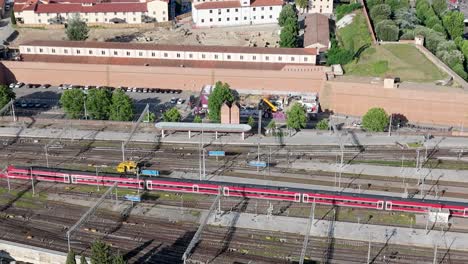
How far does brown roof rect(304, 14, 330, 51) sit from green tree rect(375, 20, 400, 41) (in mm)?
9386

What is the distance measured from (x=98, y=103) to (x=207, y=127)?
1764cm

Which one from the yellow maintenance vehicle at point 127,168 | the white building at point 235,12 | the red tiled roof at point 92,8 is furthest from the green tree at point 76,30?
the yellow maintenance vehicle at point 127,168

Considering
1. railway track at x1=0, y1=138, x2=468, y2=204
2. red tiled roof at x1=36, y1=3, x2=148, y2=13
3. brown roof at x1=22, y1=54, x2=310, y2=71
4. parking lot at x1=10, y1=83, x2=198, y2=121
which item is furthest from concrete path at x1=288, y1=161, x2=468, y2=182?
red tiled roof at x1=36, y1=3, x2=148, y2=13

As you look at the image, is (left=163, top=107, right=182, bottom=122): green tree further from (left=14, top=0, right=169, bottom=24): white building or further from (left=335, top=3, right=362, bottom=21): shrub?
(left=335, top=3, right=362, bottom=21): shrub

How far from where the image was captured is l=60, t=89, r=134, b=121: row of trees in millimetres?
80312

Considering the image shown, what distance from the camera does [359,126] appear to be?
80.9 m

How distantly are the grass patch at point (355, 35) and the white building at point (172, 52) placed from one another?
10871 millimetres

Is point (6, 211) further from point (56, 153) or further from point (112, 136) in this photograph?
point (112, 136)

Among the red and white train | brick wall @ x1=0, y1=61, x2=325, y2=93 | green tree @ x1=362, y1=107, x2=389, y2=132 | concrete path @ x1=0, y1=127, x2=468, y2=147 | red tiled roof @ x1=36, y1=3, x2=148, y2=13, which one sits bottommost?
the red and white train

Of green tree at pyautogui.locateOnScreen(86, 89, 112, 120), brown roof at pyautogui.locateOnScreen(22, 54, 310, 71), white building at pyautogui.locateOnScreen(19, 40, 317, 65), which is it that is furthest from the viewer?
brown roof at pyautogui.locateOnScreen(22, 54, 310, 71)

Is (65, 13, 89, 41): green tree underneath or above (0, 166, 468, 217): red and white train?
above

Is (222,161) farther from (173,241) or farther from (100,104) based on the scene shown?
(100,104)

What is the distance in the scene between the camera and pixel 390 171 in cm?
6788

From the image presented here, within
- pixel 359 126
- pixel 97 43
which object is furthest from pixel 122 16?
pixel 359 126
